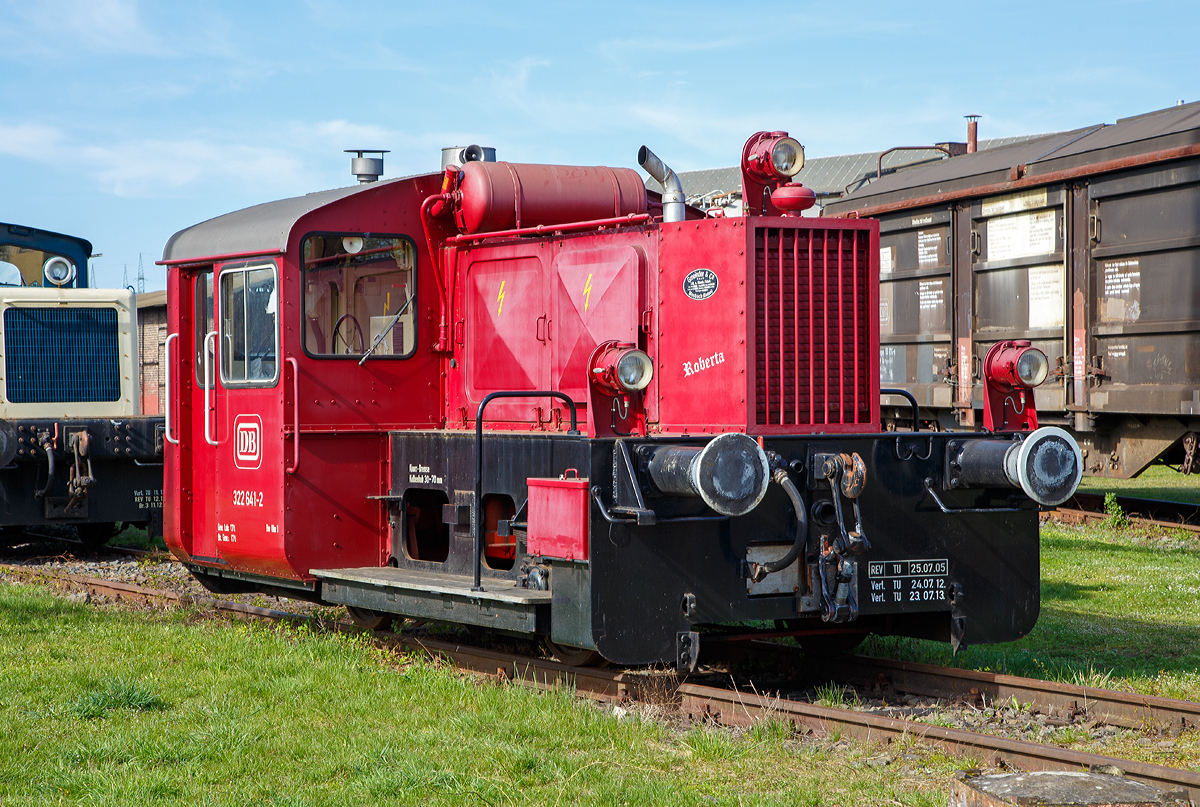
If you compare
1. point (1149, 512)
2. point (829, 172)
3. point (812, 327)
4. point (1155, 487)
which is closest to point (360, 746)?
point (812, 327)

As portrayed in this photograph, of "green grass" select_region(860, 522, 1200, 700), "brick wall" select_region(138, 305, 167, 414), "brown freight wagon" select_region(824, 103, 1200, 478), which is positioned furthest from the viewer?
"brick wall" select_region(138, 305, 167, 414)

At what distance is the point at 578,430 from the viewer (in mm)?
6656

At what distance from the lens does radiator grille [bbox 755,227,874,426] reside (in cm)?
624

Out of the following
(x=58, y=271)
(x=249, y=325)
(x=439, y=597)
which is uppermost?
(x=58, y=271)

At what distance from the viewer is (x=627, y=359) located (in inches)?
229

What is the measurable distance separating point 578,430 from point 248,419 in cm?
236

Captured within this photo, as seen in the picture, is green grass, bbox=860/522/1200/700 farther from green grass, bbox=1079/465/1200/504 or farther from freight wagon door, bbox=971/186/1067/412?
green grass, bbox=1079/465/1200/504

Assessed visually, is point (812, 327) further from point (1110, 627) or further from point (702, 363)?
point (1110, 627)

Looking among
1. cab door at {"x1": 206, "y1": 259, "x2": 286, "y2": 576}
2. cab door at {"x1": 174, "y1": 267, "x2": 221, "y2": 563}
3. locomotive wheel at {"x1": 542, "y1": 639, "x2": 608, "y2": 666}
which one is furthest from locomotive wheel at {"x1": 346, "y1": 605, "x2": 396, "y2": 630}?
locomotive wheel at {"x1": 542, "y1": 639, "x2": 608, "y2": 666}

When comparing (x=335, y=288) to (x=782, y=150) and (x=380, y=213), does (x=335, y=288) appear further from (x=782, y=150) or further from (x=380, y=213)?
(x=782, y=150)

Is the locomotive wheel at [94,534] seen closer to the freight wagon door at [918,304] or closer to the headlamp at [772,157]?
the headlamp at [772,157]

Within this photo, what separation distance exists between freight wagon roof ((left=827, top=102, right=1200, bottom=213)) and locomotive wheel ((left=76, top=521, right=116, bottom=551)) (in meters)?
10.0

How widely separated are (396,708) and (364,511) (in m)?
2.00

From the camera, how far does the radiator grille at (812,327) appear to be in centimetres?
624
